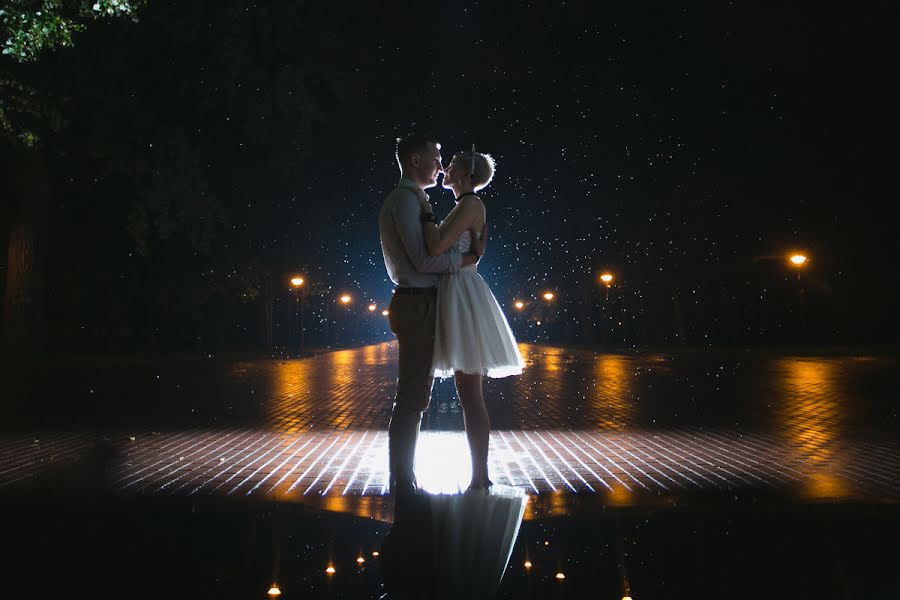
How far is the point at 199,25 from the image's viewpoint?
1983 centimetres

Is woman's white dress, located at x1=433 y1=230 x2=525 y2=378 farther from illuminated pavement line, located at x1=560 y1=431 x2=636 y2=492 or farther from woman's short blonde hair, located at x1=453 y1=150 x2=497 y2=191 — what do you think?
illuminated pavement line, located at x1=560 y1=431 x2=636 y2=492

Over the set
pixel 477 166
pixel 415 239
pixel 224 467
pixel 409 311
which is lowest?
pixel 224 467

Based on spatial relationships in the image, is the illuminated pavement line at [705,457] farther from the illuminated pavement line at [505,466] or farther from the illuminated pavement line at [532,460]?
the illuminated pavement line at [505,466]

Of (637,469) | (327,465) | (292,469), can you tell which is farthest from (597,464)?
(292,469)

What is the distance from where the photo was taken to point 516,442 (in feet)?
24.3

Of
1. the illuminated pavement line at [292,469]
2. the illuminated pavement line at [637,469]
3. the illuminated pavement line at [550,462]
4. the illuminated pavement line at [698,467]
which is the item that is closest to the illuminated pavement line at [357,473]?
the illuminated pavement line at [292,469]

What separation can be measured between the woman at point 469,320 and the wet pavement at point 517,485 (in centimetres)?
60

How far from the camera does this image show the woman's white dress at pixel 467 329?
430 cm

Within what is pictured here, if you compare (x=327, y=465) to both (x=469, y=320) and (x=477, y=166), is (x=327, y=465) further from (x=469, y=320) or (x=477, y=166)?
(x=477, y=166)

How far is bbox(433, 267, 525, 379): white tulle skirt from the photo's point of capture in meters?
4.30

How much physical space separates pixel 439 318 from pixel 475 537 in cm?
132

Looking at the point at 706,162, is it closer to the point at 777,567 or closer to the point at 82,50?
the point at 82,50

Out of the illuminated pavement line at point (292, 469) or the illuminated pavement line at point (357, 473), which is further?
the illuminated pavement line at point (292, 469)

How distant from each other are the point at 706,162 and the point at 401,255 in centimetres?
3340
